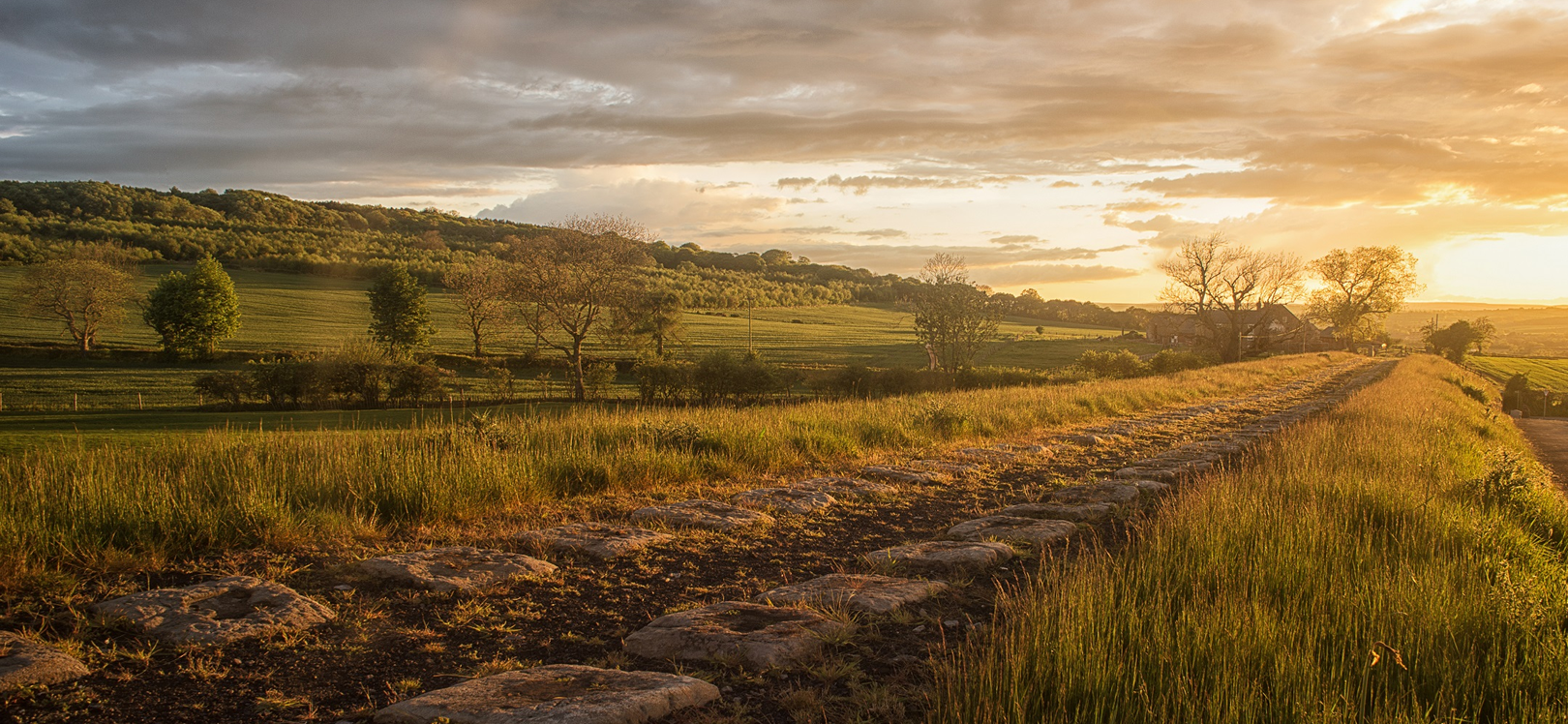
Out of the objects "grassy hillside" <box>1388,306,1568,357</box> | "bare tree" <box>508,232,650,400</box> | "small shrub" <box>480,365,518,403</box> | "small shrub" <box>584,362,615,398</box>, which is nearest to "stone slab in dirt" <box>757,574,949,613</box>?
"small shrub" <box>480,365,518,403</box>

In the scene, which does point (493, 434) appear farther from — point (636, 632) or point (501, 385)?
point (501, 385)

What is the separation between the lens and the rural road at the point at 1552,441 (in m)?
19.2

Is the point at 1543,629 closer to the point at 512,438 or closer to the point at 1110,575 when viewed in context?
the point at 1110,575

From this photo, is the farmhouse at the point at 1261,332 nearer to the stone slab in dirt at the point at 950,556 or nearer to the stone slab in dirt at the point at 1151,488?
the stone slab in dirt at the point at 1151,488

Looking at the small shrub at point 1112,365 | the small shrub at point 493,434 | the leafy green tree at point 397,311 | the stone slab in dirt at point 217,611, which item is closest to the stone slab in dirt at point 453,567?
the stone slab in dirt at point 217,611

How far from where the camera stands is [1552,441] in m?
26.3

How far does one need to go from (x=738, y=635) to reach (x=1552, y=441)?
3516 cm

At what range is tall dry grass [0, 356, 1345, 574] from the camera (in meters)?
4.31

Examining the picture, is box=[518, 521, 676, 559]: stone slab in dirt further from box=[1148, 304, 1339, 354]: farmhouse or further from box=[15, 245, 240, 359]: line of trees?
box=[1148, 304, 1339, 354]: farmhouse


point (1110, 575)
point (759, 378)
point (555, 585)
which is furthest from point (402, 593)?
point (759, 378)

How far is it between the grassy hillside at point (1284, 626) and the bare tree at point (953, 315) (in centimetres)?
3152

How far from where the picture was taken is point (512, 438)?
7793mm

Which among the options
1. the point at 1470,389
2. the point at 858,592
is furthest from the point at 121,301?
the point at 1470,389

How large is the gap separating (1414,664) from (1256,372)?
1328 inches
